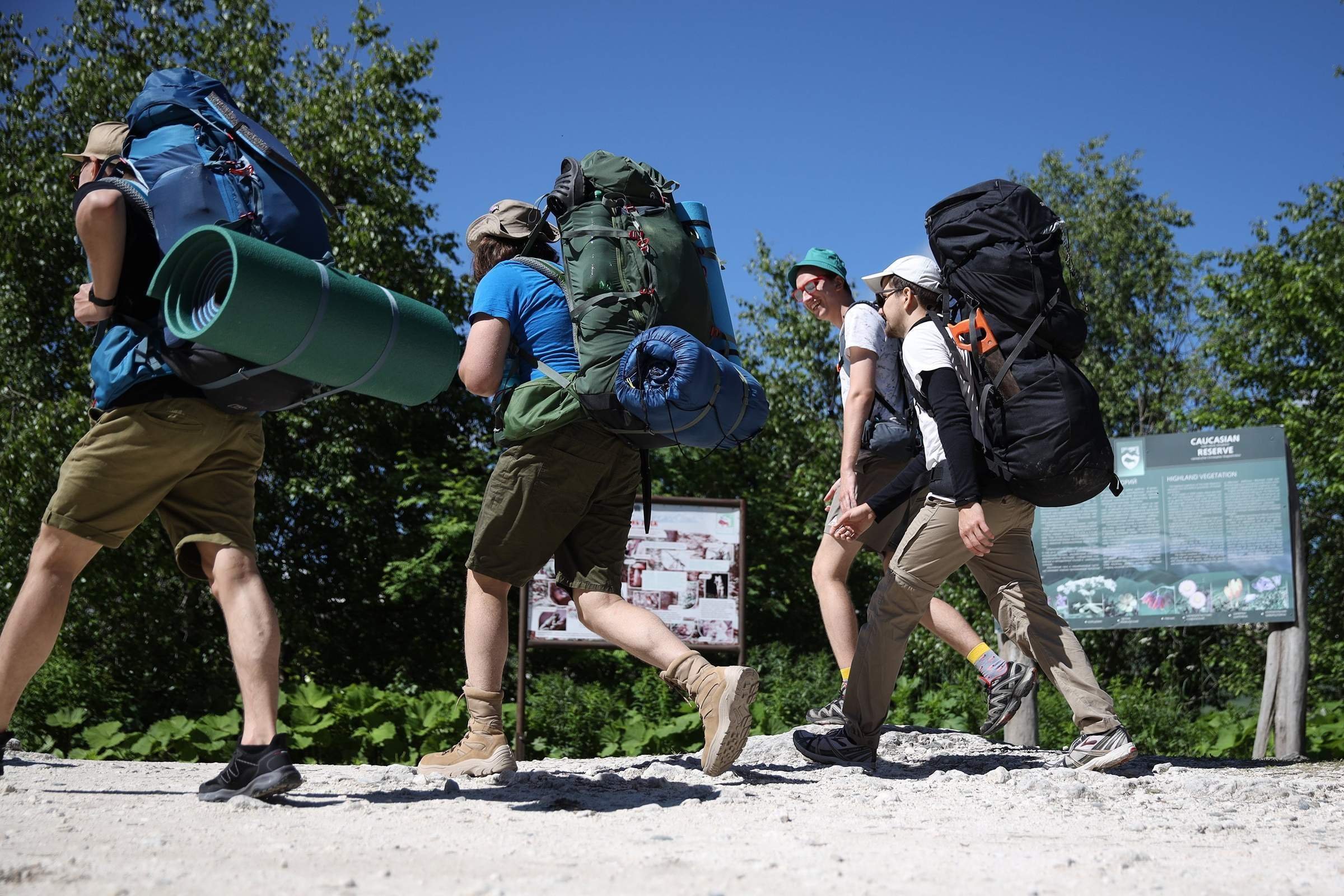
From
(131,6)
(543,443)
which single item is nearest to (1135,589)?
(543,443)

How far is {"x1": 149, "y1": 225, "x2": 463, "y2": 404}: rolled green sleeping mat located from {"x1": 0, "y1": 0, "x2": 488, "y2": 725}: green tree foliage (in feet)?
37.5

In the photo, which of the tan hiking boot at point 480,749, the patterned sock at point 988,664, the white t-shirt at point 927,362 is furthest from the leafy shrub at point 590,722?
the white t-shirt at point 927,362

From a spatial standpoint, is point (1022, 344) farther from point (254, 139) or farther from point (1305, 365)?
point (1305, 365)

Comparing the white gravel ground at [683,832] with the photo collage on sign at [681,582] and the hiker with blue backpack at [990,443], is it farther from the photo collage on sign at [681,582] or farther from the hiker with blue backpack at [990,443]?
the photo collage on sign at [681,582]

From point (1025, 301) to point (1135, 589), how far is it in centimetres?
580

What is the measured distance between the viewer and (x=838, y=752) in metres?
4.18

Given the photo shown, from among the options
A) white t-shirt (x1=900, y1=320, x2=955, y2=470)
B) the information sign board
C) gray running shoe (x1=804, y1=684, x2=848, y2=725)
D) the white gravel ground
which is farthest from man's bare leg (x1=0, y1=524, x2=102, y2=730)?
the information sign board

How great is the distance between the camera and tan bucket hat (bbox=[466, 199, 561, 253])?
4016 mm

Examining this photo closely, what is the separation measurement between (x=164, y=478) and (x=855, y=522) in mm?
2285

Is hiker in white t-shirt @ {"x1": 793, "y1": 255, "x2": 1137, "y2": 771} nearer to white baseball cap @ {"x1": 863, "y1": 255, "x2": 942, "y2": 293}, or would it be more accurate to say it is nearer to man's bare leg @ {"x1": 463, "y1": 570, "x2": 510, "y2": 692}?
white baseball cap @ {"x1": 863, "y1": 255, "x2": 942, "y2": 293}

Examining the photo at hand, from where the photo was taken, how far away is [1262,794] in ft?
12.3

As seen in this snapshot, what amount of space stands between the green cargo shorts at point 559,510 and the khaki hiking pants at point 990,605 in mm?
944

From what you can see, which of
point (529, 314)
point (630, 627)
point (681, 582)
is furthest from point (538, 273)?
point (681, 582)

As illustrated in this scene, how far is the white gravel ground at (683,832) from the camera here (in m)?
2.22
